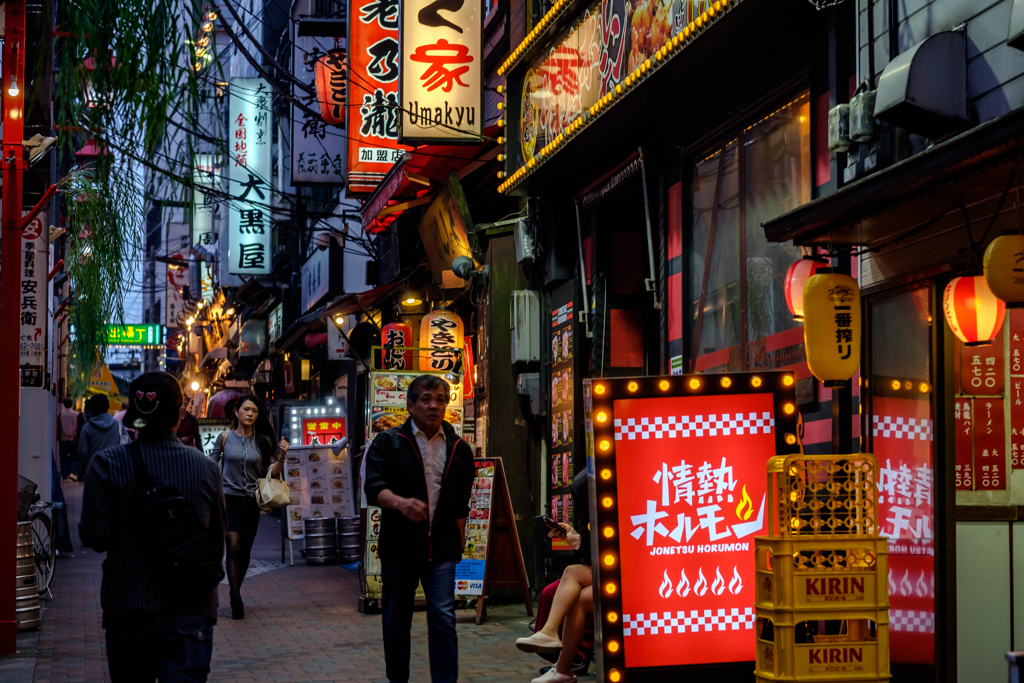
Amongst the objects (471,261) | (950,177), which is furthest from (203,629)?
(471,261)

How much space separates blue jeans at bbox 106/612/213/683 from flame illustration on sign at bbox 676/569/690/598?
8.83 ft

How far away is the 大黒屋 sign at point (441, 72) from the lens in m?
13.6

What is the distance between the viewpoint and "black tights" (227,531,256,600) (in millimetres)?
11203

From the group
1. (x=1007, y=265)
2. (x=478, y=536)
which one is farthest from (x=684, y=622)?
(x=478, y=536)

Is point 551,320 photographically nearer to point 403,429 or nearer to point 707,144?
point 707,144

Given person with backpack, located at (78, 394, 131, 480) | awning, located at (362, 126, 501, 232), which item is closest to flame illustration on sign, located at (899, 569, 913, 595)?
awning, located at (362, 126, 501, 232)

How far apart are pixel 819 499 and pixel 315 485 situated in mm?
11335

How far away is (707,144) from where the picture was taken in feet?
32.0

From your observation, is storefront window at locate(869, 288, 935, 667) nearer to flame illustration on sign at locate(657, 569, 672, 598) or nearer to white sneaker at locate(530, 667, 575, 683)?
flame illustration on sign at locate(657, 569, 672, 598)

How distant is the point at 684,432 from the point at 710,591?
2.85 feet

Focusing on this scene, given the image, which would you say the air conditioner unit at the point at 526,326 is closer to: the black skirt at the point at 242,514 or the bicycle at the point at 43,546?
the black skirt at the point at 242,514

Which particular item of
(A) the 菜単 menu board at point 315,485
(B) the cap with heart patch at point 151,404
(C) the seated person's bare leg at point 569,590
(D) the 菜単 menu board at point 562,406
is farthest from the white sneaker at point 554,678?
(A) the 菜単 menu board at point 315,485

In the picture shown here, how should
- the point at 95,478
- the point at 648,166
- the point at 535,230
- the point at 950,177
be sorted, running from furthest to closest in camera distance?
the point at 535,230 < the point at 648,166 < the point at 950,177 < the point at 95,478

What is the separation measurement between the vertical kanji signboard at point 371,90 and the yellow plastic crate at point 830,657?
11.6 metres
